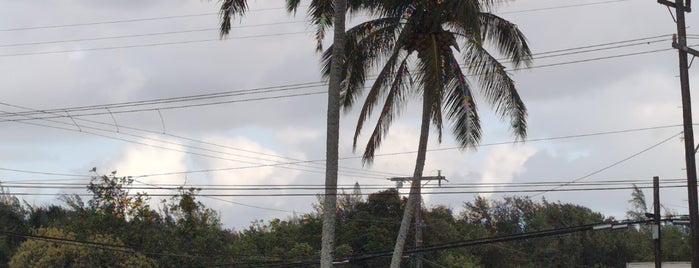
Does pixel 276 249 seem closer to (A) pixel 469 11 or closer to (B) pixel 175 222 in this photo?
(B) pixel 175 222

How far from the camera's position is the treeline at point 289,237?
4488cm

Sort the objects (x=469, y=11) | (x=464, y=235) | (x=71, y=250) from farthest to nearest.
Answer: (x=464, y=235) < (x=71, y=250) < (x=469, y=11)

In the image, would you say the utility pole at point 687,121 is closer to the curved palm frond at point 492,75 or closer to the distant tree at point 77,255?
the curved palm frond at point 492,75

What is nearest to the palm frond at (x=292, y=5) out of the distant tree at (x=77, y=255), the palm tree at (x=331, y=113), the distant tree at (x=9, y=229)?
the palm tree at (x=331, y=113)

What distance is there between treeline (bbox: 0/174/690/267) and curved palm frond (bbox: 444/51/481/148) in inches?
125

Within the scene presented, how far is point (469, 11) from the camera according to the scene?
76.9 feet

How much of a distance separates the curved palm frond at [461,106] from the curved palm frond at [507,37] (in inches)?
50.9

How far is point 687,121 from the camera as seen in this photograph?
24.7 metres

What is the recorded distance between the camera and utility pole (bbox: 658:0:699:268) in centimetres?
2395

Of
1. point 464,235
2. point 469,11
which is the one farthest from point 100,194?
point 464,235

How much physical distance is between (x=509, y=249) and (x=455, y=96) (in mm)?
54456

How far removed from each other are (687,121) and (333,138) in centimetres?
917

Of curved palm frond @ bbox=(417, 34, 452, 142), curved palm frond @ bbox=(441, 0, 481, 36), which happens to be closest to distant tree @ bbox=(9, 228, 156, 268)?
curved palm frond @ bbox=(417, 34, 452, 142)

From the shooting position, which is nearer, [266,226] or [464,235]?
[464,235]
